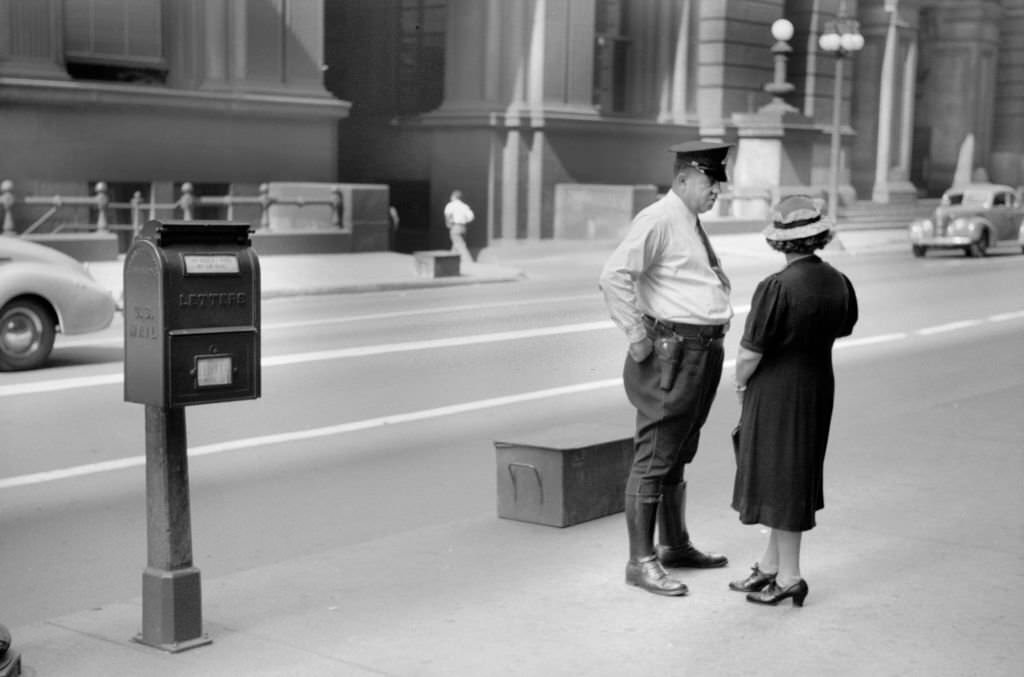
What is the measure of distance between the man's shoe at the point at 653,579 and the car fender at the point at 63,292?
876 centimetres

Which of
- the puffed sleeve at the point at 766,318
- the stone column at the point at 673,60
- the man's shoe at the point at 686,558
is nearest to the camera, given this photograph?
the puffed sleeve at the point at 766,318

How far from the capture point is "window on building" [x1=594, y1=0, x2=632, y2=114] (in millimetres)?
36844

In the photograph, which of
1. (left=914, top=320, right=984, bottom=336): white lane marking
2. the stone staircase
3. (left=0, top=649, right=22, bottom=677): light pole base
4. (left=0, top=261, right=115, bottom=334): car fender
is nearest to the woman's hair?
(left=0, top=649, right=22, bottom=677): light pole base

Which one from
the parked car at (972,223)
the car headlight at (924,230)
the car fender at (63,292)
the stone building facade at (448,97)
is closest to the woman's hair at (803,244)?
the car fender at (63,292)

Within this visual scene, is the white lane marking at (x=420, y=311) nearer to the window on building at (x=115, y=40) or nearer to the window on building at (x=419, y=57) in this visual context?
the window on building at (x=115, y=40)

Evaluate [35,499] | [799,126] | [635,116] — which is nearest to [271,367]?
[35,499]

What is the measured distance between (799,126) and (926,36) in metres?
16.9

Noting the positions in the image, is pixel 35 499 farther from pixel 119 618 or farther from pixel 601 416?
pixel 601 416

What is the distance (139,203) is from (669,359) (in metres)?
20.7

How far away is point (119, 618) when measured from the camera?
6.29 metres

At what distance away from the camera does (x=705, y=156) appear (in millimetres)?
6664

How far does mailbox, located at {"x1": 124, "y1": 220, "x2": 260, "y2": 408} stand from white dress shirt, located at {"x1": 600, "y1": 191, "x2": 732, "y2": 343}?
161cm

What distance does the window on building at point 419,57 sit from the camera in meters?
36.1

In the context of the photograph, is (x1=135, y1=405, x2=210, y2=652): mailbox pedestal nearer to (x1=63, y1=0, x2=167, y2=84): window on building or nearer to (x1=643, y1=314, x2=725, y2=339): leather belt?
(x1=643, y1=314, x2=725, y2=339): leather belt
